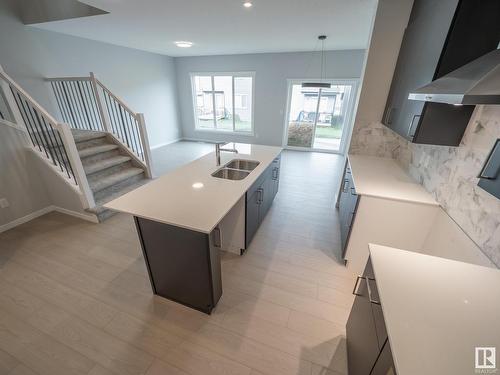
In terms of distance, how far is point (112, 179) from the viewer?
11.2ft

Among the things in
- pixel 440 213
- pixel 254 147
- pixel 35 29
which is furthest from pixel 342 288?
pixel 35 29

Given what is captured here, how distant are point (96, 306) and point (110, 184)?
210cm

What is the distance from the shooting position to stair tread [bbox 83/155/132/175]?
3225mm

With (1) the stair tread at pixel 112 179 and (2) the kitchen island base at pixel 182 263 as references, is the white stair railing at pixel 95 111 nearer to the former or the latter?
(1) the stair tread at pixel 112 179

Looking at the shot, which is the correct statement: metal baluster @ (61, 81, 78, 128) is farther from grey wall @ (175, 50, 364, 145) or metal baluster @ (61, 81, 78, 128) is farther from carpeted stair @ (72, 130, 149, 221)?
grey wall @ (175, 50, 364, 145)

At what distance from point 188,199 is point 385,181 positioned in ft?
6.43

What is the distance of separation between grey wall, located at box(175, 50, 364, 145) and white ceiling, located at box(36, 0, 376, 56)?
0.74 metres

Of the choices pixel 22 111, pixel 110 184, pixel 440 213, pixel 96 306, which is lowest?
pixel 96 306

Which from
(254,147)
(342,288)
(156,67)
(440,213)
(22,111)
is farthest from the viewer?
(156,67)

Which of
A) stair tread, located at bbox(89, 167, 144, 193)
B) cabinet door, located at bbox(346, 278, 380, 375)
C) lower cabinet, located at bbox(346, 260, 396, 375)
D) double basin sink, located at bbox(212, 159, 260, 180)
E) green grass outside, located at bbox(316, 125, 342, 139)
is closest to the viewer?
lower cabinet, located at bbox(346, 260, 396, 375)

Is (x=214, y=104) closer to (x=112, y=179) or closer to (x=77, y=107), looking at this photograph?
(x=77, y=107)

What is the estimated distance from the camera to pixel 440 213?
1675 mm

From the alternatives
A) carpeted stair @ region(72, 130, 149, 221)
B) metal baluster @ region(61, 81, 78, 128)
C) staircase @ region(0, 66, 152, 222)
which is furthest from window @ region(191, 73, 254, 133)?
carpeted stair @ region(72, 130, 149, 221)

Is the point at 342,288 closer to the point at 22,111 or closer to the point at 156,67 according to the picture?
the point at 22,111
